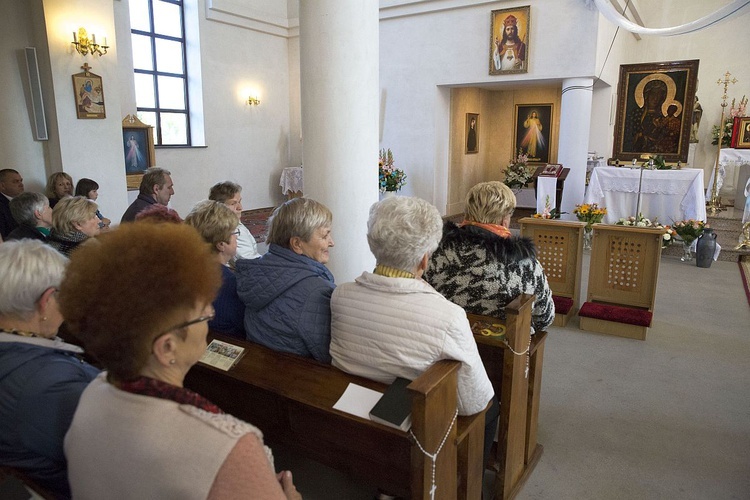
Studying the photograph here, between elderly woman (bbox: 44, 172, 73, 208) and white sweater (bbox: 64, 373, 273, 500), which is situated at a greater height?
elderly woman (bbox: 44, 172, 73, 208)

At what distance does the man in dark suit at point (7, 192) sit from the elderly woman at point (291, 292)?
13.1 ft

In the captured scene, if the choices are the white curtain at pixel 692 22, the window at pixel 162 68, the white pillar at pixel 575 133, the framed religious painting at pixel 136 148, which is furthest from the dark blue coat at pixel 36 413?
the window at pixel 162 68

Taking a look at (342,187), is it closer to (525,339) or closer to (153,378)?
(525,339)

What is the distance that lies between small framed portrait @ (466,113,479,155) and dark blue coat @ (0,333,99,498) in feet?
35.9

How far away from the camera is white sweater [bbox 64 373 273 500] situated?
91 centimetres

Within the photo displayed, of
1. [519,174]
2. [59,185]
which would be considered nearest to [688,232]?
[519,174]

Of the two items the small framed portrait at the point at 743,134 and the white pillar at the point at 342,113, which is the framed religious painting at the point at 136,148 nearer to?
the white pillar at the point at 342,113

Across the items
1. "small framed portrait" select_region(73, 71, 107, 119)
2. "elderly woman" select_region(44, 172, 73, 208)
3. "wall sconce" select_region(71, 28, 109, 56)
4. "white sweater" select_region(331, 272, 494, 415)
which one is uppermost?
"wall sconce" select_region(71, 28, 109, 56)

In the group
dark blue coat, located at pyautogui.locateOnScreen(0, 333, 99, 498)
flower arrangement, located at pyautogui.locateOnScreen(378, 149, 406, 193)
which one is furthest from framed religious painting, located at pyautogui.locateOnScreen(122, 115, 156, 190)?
dark blue coat, located at pyautogui.locateOnScreen(0, 333, 99, 498)

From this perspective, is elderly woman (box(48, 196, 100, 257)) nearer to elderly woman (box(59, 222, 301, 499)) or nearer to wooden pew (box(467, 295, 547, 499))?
wooden pew (box(467, 295, 547, 499))

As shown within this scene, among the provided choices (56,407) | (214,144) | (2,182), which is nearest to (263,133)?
(214,144)

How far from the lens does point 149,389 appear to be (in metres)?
0.98

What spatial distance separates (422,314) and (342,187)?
Result: 2105 mm

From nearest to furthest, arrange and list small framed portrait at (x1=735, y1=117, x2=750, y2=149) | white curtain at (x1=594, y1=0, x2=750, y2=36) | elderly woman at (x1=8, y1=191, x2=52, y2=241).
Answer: elderly woman at (x1=8, y1=191, x2=52, y2=241)
white curtain at (x1=594, y1=0, x2=750, y2=36)
small framed portrait at (x1=735, y1=117, x2=750, y2=149)
